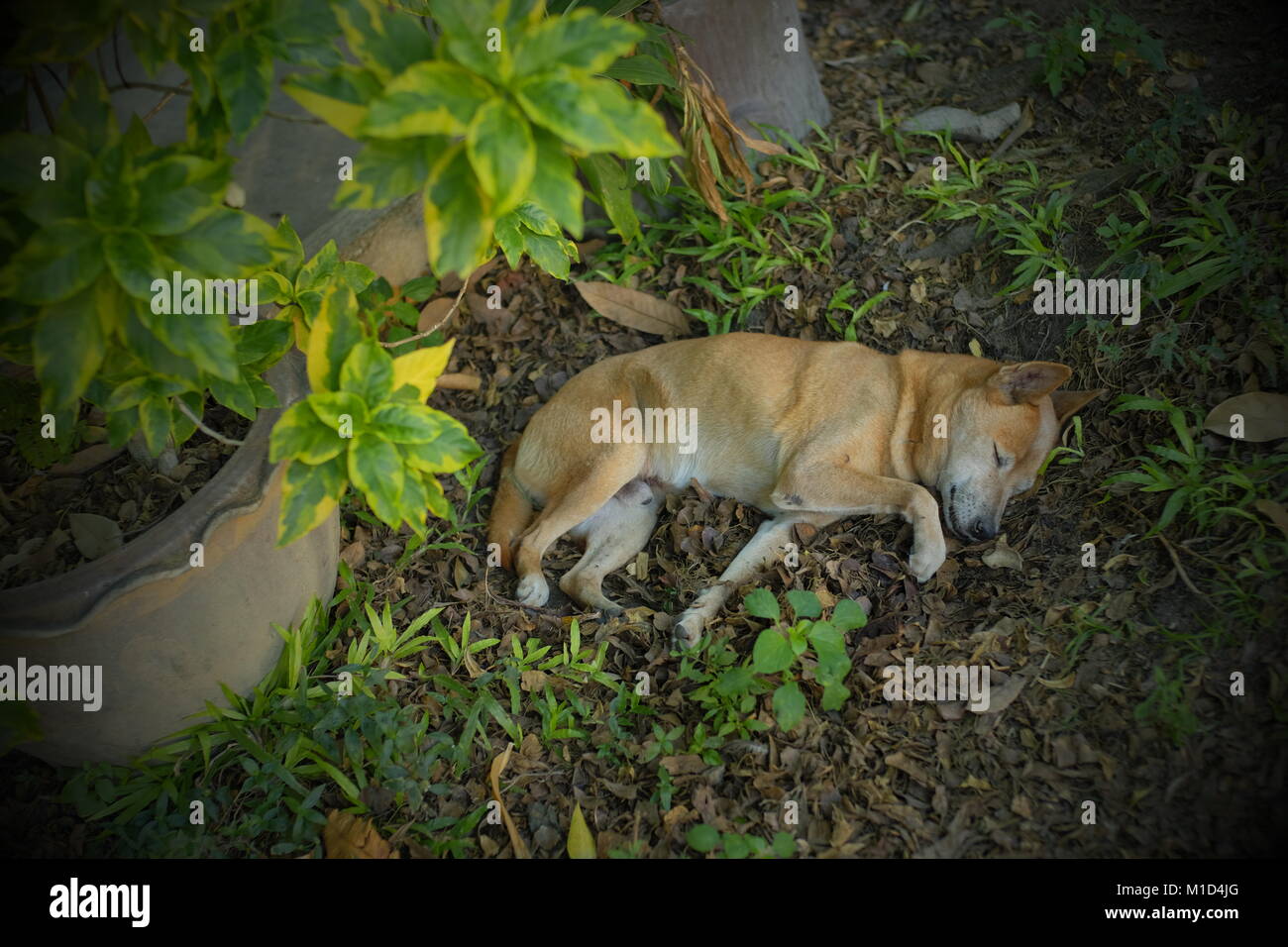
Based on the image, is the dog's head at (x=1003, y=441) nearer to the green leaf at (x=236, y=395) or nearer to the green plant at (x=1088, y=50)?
the green plant at (x=1088, y=50)

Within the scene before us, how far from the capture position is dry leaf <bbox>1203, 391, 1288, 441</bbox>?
3.80 metres

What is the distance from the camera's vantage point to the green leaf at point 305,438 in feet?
8.95

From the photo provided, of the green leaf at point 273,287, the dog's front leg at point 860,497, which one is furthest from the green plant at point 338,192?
the dog's front leg at point 860,497

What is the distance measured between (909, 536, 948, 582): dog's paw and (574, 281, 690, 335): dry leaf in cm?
197

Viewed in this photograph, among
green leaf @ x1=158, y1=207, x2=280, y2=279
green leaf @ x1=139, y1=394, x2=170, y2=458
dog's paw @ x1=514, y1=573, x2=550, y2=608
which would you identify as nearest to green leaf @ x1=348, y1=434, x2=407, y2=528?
green leaf @ x1=158, y1=207, x2=280, y2=279

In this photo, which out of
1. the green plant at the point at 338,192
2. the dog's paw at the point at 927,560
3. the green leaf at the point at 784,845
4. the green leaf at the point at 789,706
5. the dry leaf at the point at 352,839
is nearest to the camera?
the green plant at the point at 338,192

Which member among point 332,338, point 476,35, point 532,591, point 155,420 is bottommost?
point 532,591

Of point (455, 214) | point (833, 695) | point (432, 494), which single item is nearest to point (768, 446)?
point (833, 695)

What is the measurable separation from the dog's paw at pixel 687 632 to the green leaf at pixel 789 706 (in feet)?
1.86

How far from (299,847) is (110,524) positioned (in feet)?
4.93

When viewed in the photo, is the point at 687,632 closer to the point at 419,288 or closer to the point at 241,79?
the point at 419,288

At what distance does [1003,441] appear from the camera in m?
4.27

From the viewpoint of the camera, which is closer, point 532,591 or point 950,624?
point 950,624

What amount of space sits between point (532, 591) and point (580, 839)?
1311mm
